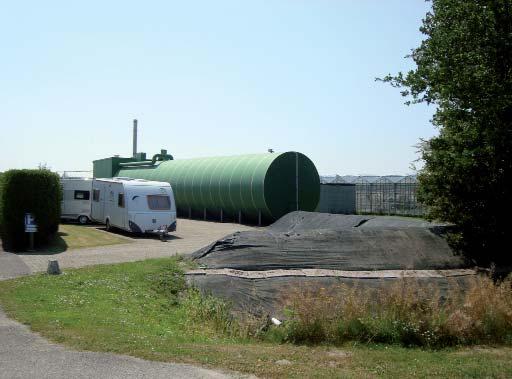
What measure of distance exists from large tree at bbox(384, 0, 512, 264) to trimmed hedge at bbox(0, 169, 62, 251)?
12.8 m

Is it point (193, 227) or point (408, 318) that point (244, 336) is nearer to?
point (408, 318)

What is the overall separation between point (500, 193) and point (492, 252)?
144 centimetres

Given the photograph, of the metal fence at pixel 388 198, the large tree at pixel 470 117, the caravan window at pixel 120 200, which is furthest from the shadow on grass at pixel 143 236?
the metal fence at pixel 388 198

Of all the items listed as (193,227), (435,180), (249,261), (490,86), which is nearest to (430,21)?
(490,86)

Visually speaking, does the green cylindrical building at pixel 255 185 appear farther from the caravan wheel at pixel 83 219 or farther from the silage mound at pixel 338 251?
the silage mound at pixel 338 251

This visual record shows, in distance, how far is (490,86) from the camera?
1216 centimetres

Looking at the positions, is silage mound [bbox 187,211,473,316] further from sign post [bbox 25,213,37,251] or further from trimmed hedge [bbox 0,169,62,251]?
trimmed hedge [bbox 0,169,62,251]

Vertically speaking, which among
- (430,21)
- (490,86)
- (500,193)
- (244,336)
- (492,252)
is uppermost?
(430,21)

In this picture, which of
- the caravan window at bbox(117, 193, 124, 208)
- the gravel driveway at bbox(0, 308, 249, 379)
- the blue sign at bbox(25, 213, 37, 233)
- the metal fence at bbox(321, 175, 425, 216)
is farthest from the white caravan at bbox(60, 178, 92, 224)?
the gravel driveway at bbox(0, 308, 249, 379)

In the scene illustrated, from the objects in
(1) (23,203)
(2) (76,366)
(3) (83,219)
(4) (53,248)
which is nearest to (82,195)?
(3) (83,219)

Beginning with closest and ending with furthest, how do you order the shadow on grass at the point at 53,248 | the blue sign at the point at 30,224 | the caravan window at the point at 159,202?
the blue sign at the point at 30,224, the shadow on grass at the point at 53,248, the caravan window at the point at 159,202

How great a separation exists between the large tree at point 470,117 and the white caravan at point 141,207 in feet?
44.8

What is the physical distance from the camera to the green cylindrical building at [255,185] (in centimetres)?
3303

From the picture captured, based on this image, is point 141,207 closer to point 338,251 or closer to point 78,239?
point 78,239
